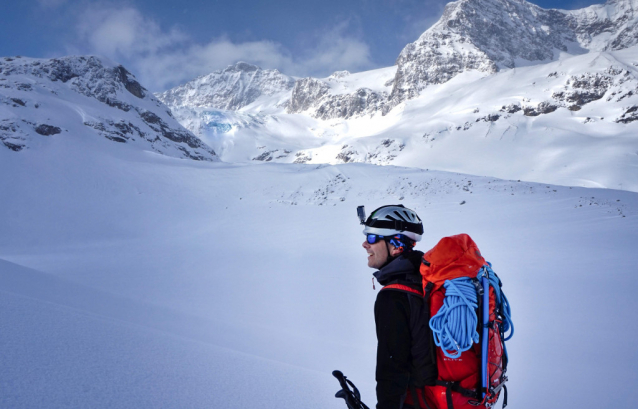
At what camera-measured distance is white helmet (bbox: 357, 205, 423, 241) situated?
7.89 ft

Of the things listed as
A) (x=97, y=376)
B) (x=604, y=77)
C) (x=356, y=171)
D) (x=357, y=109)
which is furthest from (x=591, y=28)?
(x=97, y=376)

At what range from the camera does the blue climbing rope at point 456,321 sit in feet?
5.88

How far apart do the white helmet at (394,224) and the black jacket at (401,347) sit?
0.53m

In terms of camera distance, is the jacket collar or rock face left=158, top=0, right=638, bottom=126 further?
rock face left=158, top=0, right=638, bottom=126

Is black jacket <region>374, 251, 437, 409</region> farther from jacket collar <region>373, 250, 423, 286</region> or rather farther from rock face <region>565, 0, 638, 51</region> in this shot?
rock face <region>565, 0, 638, 51</region>

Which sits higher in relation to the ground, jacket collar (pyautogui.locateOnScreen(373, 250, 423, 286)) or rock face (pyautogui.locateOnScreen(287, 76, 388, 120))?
rock face (pyautogui.locateOnScreen(287, 76, 388, 120))

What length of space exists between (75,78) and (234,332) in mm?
67706

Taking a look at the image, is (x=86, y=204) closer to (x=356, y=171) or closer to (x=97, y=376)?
(x=356, y=171)

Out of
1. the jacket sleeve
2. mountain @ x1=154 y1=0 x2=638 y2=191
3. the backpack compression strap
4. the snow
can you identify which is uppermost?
the snow

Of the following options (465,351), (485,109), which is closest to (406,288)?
(465,351)

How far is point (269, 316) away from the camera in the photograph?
7.45 meters

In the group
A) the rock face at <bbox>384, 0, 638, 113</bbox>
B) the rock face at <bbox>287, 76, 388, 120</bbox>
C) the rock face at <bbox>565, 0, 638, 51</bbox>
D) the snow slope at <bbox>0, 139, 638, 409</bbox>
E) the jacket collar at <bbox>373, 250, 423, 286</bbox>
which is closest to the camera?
the jacket collar at <bbox>373, 250, 423, 286</bbox>

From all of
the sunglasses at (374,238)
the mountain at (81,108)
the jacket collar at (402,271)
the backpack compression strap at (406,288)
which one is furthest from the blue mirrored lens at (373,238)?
the mountain at (81,108)

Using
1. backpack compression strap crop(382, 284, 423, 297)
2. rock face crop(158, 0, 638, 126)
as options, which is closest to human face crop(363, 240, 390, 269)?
backpack compression strap crop(382, 284, 423, 297)
